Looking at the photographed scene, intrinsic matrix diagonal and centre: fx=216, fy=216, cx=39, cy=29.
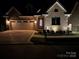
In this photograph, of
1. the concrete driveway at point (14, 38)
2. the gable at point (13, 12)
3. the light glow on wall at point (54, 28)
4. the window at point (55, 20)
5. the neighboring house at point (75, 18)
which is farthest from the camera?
the gable at point (13, 12)

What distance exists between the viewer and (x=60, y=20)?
37.7m

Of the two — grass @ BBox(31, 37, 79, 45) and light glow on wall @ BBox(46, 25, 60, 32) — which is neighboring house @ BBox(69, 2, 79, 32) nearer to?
light glow on wall @ BBox(46, 25, 60, 32)

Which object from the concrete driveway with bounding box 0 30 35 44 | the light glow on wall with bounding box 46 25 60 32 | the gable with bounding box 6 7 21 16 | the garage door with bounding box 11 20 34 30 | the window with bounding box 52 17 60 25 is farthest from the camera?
the garage door with bounding box 11 20 34 30

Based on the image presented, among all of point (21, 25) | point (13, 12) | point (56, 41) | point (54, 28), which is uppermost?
point (13, 12)

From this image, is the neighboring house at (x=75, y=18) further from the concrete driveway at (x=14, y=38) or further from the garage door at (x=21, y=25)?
the garage door at (x=21, y=25)

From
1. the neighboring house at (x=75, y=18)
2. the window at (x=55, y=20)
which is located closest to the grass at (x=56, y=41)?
the window at (x=55, y=20)

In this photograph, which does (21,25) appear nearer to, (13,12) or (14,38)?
(13,12)

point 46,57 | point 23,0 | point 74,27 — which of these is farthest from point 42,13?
point 46,57

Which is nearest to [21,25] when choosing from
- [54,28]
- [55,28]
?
[54,28]

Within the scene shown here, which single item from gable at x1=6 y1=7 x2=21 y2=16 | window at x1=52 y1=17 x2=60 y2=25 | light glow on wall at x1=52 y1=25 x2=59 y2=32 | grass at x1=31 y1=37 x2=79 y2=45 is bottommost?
grass at x1=31 y1=37 x2=79 y2=45

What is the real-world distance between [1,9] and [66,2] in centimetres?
1515

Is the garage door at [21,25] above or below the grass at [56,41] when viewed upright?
above

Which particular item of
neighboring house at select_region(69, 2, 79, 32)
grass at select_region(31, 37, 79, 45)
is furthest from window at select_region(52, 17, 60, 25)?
grass at select_region(31, 37, 79, 45)

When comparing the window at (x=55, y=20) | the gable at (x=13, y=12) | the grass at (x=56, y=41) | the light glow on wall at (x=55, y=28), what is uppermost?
the gable at (x=13, y=12)
